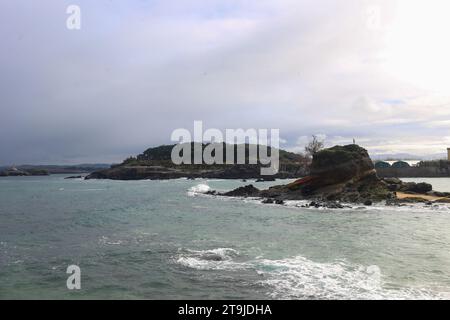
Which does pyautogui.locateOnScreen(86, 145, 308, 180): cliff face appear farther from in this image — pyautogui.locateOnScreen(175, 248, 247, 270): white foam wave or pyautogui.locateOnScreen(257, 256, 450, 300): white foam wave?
pyautogui.locateOnScreen(257, 256, 450, 300): white foam wave

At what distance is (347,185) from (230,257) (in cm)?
3936

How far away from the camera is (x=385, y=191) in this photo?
2206 inches

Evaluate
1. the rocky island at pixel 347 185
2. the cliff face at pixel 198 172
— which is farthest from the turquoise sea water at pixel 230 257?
the cliff face at pixel 198 172

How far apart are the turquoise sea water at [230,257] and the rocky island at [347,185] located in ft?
48.2

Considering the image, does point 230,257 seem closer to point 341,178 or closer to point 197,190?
point 341,178

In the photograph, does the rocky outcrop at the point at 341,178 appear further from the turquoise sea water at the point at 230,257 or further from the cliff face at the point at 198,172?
the cliff face at the point at 198,172

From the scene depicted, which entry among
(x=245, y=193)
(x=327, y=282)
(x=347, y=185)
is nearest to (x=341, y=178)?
(x=347, y=185)

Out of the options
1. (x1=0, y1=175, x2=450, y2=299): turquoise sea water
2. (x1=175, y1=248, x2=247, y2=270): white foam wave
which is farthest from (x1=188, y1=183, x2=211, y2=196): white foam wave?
(x1=175, y1=248, x2=247, y2=270): white foam wave

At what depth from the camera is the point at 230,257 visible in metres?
22.6

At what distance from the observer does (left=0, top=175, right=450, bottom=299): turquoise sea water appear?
16.8m

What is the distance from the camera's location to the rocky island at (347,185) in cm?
5525
